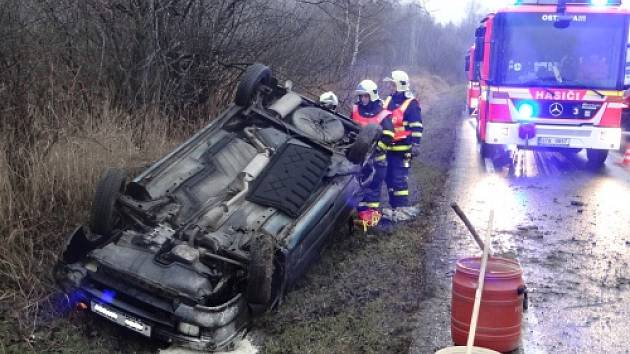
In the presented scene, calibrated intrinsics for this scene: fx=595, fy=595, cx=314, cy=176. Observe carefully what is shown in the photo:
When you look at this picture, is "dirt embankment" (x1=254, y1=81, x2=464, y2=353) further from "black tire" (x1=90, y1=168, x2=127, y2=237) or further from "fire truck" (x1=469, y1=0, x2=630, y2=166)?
"fire truck" (x1=469, y1=0, x2=630, y2=166)

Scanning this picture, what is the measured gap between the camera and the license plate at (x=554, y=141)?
9.55 metres

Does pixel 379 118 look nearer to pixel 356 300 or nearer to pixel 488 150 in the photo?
pixel 356 300

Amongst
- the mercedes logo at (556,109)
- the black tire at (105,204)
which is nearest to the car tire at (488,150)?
the mercedes logo at (556,109)

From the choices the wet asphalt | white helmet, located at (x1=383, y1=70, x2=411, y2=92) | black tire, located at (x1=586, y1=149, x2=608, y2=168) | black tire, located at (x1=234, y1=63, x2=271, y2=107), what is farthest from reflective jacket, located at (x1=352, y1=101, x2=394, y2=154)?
Answer: black tire, located at (x1=586, y1=149, x2=608, y2=168)

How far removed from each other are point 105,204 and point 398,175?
11.8 ft

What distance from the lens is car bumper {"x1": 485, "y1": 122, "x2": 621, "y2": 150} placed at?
9.43 m

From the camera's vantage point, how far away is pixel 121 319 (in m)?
3.67

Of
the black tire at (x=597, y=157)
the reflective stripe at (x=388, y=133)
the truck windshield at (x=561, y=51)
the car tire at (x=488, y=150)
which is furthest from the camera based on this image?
the car tire at (x=488, y=150)

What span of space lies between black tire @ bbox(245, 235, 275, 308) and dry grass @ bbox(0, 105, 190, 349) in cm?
141

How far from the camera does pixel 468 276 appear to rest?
11.7 ft

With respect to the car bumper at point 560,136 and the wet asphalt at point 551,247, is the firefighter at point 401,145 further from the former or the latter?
the car bumper at point 560,136

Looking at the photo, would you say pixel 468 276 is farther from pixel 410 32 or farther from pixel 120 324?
pixel 410 32

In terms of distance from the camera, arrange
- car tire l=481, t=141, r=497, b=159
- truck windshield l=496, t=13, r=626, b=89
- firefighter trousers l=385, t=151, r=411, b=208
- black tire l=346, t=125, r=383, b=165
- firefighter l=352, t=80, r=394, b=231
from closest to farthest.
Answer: black tire l=346, t=125, r=383, b=165, firefighter l=352, t=80, r=394, b=231, firefighter trousers l=385, t=151, r=411, b=208, truck windshield l=496, t=13, r=626, b=89, car tire l=481, t=141, r=497, b=159

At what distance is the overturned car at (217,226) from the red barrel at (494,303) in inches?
47.0
